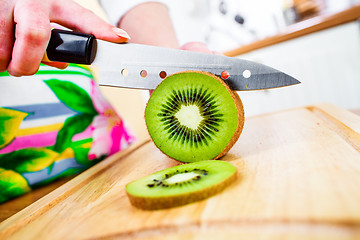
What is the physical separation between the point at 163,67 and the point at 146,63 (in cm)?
6

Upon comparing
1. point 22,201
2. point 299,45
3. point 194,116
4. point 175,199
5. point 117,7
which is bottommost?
point 22,201

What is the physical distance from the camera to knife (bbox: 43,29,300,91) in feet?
2.87

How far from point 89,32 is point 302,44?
2.07 m

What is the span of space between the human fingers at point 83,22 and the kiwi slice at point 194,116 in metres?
0.22

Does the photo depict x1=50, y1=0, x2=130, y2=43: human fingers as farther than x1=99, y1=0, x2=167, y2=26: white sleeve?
No

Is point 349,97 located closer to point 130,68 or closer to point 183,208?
point 130,68

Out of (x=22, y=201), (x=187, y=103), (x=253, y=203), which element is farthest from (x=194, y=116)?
(x=22, y=201)

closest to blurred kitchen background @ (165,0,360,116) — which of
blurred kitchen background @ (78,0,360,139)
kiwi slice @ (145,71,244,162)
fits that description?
blurred kitchen background @ (78,0,360,139)

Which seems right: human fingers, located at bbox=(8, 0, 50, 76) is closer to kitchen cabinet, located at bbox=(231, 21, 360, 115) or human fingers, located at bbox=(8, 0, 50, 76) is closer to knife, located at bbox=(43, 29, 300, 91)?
knife, located at bbox=(43, 29, 300, 91)

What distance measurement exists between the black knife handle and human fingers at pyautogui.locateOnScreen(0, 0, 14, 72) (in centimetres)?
10

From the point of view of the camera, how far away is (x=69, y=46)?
87 centimetres

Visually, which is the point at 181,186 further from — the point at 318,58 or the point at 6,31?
the point at 318,58

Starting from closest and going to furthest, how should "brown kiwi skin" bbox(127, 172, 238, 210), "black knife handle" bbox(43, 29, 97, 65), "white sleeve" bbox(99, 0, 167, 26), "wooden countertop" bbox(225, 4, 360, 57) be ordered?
1. "brown kiwi skin" bbox(127, 172, 238, 210)
2. "black knife handle" bbox(43, 29, 97, 65)
3. "white sleeve" bbox(99, 0, 167, 26)
4. "wooden countertop" bbox(225, 4, 360, 57)

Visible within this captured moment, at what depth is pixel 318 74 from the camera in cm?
241
